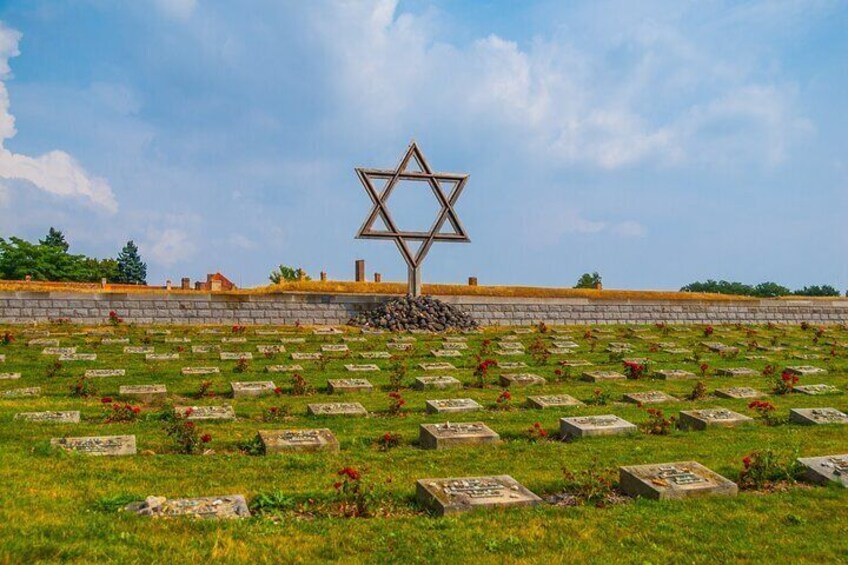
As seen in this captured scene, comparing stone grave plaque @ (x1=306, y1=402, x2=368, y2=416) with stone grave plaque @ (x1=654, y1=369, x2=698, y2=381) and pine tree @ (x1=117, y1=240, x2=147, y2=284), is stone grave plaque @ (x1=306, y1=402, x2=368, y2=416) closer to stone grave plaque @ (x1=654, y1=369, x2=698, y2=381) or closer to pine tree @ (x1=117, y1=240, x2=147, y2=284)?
stone grave plaque @ (x1=654, y1=369, x2=698, y2=381)

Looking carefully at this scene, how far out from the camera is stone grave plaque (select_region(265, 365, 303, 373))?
48.3ft

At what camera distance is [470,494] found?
6.29 meters

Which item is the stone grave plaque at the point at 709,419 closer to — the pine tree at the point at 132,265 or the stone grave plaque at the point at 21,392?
the stone grave plaque at the point at 21,392

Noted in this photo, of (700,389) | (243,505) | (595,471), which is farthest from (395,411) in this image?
(700,389)

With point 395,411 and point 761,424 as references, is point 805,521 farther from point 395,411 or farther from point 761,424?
point 395,411

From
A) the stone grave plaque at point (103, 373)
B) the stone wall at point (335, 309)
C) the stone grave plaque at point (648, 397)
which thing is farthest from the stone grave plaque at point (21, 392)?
the stone wall at point (335, 309)

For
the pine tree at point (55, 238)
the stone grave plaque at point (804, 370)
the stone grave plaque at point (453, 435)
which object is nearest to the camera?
the stone grave plaque at point (453, 435)

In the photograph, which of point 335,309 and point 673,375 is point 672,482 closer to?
point 673,375

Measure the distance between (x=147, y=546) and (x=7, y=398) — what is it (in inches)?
306

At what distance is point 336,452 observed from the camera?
8.20 metres

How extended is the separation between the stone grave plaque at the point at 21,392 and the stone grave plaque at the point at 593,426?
A: 28.5 feet

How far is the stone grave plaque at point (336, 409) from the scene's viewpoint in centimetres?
1041

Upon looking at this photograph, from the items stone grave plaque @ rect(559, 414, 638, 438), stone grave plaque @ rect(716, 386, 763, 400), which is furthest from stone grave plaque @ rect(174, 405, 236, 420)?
stone grave plaque @ rect(716, 386, 763, 400)

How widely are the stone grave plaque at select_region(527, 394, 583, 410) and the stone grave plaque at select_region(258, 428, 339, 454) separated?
422 centimetres
